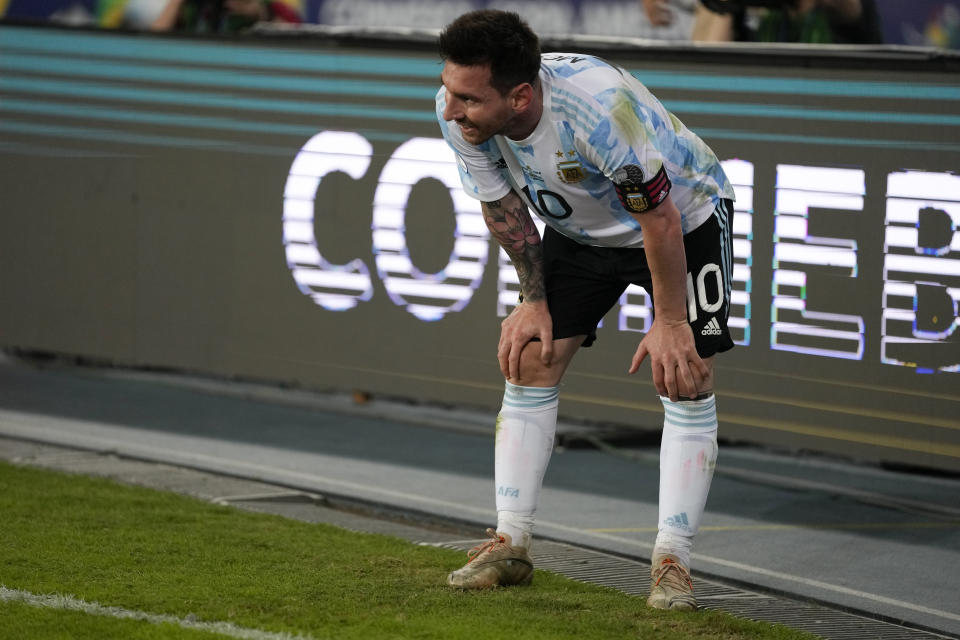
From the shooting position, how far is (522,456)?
3857 mm

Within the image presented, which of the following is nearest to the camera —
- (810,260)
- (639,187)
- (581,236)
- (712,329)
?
(639,187)

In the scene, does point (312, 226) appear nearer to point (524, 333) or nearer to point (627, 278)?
point (524, 333)

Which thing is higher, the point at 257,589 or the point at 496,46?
the point at 496,46

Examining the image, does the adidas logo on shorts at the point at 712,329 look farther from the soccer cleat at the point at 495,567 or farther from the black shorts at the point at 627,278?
the soccer cleat at the point at 495,567

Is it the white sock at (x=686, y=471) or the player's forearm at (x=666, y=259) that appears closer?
the player's forearm at (x=666, y=259)

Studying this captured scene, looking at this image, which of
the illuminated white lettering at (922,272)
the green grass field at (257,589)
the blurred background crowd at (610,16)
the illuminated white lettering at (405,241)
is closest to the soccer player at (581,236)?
the green grass field at (257,589)

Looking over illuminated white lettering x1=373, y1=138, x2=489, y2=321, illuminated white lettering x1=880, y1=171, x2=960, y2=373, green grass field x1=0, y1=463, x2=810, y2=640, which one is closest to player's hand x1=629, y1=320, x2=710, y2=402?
green grass field x1=0, y1=463, x2=810, y2=640

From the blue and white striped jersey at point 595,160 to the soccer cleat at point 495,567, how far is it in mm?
849

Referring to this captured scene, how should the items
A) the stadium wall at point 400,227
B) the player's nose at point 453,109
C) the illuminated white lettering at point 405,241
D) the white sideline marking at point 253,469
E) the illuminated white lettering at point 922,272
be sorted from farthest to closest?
the illuminated white lettering at point 405,241
the stadium wall at point 400,227
the illuminated white lettering at point 922,272
the white sideline marking at point 253,469
the player's nose at point 453,109

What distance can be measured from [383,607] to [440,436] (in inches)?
118

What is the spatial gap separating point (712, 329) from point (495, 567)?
2.80 feet

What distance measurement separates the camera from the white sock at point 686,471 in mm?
3676

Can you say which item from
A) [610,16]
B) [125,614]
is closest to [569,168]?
[125,614]

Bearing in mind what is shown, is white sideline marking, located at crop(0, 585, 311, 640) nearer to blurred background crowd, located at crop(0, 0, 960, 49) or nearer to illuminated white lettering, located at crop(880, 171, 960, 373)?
illuminated white lettering, located at crop(880, 171, 960, 373)
